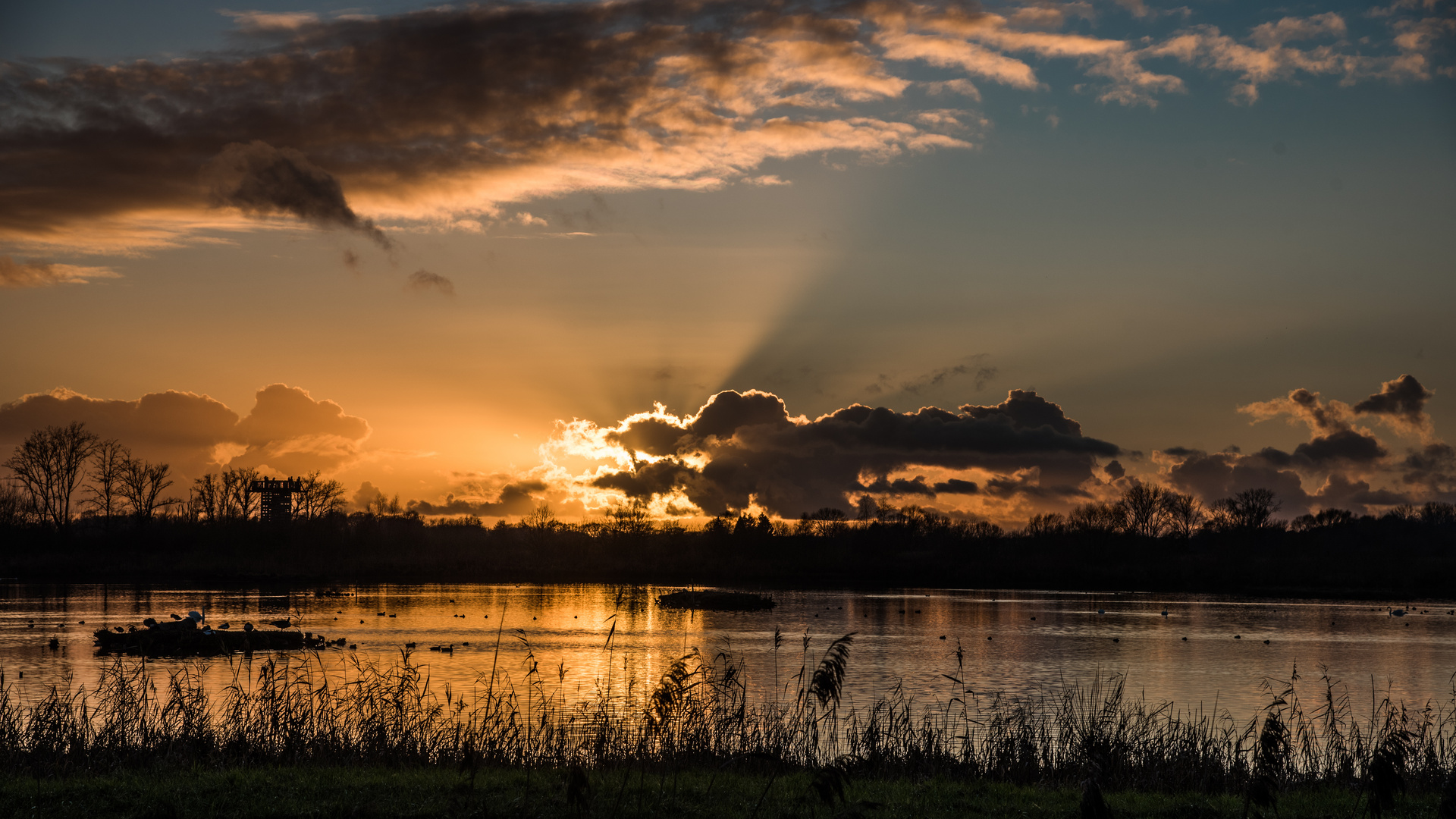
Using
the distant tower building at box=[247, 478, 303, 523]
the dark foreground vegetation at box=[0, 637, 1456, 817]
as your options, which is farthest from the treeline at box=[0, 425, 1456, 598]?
the dark foreground vegetation at box=[0, 637, 1456, 817]

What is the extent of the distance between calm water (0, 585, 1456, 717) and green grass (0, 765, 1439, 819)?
21.7ft

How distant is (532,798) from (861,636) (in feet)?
167

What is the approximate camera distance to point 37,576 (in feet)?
375

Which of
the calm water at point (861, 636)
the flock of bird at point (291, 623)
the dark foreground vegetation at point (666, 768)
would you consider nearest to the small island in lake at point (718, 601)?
the calm water at point (861, 636)

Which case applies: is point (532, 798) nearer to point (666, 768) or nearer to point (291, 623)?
point (666, 768)

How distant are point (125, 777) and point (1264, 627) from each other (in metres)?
73.8

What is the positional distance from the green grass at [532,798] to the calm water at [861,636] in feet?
21.7

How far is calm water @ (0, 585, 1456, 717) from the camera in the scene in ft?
137

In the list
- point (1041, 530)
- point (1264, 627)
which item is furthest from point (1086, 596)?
point (1041, 530)

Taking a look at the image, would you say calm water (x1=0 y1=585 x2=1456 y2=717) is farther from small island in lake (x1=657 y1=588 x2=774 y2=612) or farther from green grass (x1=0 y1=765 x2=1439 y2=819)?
green grass (x1=0 y1=765 x2=1439 y2=819)

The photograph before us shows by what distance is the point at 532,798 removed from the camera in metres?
14.0

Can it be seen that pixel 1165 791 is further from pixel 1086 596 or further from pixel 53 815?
pixel 1086 596

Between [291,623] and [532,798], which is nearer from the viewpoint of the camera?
[532,798]

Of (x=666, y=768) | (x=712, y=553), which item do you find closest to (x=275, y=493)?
(x=712, y=553)
